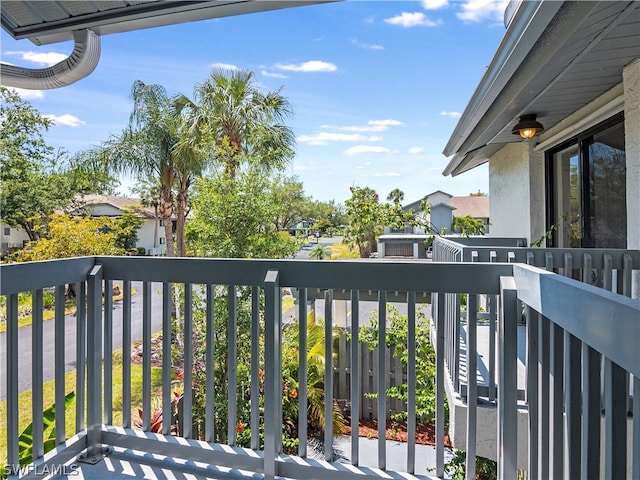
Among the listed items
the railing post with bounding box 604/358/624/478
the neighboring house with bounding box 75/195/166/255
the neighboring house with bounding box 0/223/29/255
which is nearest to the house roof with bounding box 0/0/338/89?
the railing post with bounding box 604/358/624/478

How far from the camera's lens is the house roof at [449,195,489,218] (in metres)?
27.1

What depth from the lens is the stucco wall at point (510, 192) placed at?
5637 millimetres

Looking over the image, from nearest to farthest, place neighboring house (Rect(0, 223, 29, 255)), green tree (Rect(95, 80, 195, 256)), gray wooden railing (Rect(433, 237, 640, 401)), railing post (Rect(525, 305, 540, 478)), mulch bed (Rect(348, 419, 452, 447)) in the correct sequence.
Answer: railing post (Rect(525, 305, 540, 478)) → gray wooden railing (Rect(433, 237, 640, 401)) → mulch bed (Rect(348, 419, 452, 447)) → green tree (Rect(95, 80, 195, 256)) → neighboring house (Rect(0, 223, 29, 255))

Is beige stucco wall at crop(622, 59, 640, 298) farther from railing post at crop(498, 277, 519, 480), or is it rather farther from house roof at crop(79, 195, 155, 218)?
house roof at crop(79, 195, 155, 218)

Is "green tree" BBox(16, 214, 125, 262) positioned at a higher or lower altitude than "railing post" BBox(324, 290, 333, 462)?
higher

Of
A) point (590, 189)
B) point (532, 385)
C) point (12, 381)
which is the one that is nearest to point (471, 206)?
point (590, 189)

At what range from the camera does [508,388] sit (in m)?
1.62

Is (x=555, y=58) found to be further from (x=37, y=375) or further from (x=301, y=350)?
(x=37, y=375)

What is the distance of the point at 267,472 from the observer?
1.88 meters

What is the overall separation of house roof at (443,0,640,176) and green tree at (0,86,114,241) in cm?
1437

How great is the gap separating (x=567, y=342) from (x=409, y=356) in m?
0.75

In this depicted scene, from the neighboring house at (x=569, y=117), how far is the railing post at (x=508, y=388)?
1.22 m

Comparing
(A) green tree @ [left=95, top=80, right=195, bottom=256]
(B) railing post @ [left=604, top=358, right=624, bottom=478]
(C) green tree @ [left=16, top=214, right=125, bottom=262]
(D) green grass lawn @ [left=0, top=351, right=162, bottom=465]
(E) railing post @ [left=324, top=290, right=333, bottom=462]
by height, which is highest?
(A) green tree @ [left=95, top=80, right=195, bottom=256]

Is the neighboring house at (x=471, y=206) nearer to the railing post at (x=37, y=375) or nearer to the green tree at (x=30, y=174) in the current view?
the green tree at (x=30, y=174)
